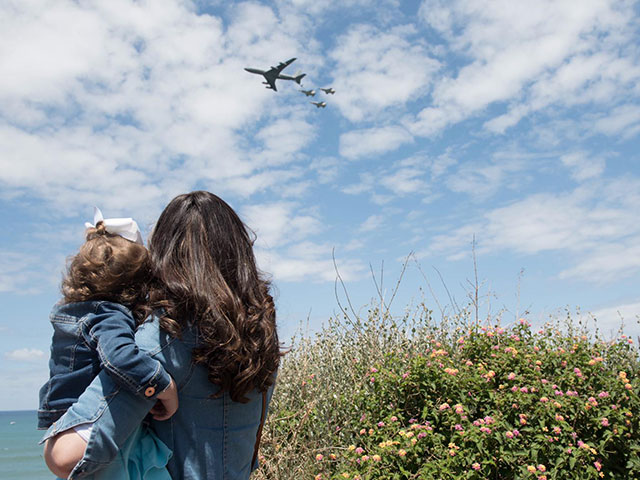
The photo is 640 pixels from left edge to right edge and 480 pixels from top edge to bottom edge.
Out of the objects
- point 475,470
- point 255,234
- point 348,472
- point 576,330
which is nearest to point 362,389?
point 348,472

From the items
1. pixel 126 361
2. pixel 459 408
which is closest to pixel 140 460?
pixel 126 361

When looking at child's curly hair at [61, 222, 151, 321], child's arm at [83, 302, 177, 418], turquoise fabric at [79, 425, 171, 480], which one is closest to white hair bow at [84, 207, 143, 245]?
child's curly hair at [61, 222, 151, 321]

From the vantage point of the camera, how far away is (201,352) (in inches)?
61.2

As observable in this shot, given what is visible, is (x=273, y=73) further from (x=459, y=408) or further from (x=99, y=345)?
(x=99, y=345)

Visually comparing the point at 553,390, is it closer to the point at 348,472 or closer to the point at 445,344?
the point at 445,344

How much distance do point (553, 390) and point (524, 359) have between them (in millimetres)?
363

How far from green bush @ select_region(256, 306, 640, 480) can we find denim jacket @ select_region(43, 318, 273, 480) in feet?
6.56

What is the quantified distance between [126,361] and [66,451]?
0.29 metres

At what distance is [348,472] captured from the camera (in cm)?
369

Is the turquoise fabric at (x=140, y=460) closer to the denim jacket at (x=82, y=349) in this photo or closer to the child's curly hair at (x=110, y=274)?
the denim jacket at (x=82, y=349)

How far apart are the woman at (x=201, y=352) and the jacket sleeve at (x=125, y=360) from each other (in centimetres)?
4

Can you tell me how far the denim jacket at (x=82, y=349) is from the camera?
57.0 inches

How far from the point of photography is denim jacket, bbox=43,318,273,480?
141 centimetres

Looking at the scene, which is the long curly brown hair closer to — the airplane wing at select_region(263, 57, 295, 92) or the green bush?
the green bush
